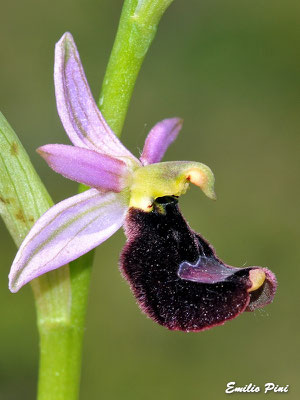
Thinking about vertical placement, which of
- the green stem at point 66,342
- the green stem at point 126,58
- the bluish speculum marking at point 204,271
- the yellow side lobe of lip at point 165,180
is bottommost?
the green stem at point 66,342

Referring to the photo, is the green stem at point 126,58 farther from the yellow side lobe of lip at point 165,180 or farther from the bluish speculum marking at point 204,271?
the bluish speculum marking at point 204,271

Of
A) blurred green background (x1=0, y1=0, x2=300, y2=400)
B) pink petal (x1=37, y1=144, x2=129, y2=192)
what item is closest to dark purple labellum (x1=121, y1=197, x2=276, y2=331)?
pink petal (x1=37, y1=144, x2=129, y2=192)

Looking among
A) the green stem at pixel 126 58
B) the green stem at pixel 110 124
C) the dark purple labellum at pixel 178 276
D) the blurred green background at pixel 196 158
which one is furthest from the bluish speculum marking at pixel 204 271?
the blurred green background at pixel 196 158

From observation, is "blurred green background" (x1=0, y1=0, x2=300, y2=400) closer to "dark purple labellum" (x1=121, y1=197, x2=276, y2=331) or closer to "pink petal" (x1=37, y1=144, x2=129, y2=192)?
"dark purple labellum" (x1=121, y1=197, x2=276, y2=331)

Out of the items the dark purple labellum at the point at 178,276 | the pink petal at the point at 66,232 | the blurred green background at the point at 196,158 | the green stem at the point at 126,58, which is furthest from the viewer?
the blurred green background at the point at 196,158

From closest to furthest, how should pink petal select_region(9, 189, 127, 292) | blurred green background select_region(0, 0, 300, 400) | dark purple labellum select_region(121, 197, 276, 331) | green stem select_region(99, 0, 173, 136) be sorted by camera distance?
pink petal select_region(9, 189, 127, 292) → dark purple labellum select_region(121, 197, 276, 331) → green stem select_region(99, 0, 173, 136) → blurred green background select_region(0, 0, 300, 400)

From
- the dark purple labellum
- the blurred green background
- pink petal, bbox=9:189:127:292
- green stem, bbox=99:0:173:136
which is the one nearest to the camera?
pink petal, bbox=9:189:127:292

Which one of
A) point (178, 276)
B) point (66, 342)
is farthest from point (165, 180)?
point (66, 342)
